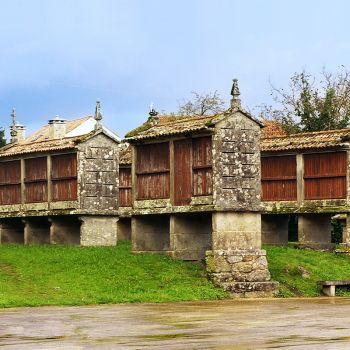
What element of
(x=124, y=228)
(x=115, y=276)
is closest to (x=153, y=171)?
(x=115, y=276)

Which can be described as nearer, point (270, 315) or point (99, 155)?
point (270, 315)

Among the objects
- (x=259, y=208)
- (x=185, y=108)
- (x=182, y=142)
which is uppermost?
(x=185, y=108)

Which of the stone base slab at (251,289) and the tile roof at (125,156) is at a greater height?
the tile roof at (125,156)

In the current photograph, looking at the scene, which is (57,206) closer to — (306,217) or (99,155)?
(99,155)

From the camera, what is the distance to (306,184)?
44.5m

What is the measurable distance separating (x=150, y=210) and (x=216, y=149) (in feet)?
12.5

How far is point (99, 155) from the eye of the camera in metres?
43.8

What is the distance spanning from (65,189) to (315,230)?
10094 millimetres

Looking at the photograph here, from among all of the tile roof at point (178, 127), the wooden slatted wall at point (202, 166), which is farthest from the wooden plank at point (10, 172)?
the wooden slatted wall at point (202, 166)

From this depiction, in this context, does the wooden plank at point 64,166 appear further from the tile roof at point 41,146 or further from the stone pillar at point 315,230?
the stone pillar at point 315,230

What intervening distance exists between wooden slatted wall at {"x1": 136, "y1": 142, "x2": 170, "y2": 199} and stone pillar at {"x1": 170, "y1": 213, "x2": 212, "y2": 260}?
3.38 ft

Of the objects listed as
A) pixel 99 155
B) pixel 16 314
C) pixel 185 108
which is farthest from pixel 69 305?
pixel 185 108

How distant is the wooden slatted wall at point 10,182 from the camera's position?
46938mm

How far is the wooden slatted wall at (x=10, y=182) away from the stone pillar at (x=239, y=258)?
47.6ft
